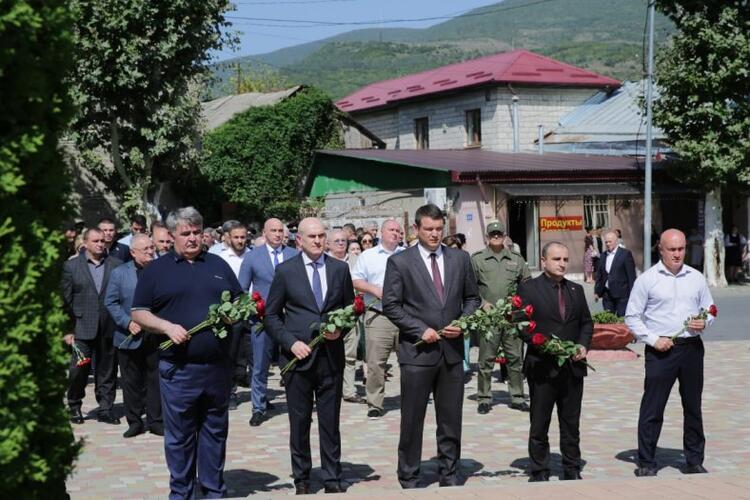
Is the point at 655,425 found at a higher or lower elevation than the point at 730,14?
lower

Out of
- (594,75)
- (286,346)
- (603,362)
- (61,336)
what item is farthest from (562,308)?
(594,75)

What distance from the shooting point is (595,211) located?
116 feet

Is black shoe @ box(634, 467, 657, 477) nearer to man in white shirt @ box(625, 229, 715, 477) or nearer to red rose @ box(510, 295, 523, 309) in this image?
man in white shirt @ box(625, 229, 715, 477)

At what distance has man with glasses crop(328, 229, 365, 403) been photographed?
12.5 meters

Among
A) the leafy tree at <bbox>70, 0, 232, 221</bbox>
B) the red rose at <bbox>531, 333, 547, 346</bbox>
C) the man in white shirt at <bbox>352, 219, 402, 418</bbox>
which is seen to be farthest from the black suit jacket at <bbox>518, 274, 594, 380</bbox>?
the leafy tree at <bbox>70, 0, 232, 221</bbox>

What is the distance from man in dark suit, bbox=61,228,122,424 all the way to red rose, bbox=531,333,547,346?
5399 millimetres

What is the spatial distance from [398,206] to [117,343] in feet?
79.7

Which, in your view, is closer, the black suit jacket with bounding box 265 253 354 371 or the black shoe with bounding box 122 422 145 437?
the black suit jacket with bounding box 265 253 354 371

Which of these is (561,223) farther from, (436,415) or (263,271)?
(436,415)

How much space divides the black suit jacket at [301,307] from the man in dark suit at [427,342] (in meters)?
0.41

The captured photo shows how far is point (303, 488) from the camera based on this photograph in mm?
8422

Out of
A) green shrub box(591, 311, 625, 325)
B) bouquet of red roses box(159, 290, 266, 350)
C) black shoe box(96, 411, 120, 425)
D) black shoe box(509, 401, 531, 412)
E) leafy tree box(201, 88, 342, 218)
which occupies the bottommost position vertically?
black shoe box(509, 401, 531, 412)

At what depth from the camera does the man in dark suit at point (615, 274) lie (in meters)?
16.9

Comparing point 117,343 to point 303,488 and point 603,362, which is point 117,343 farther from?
point 603,362
